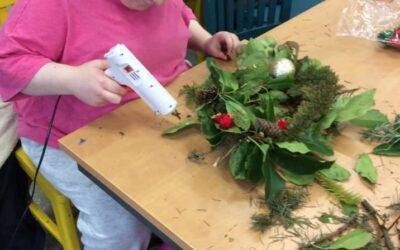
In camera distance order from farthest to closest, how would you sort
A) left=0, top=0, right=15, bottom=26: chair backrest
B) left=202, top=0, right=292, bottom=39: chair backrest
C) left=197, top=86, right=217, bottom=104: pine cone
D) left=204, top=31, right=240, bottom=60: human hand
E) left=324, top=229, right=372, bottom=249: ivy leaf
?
left=202, top=0, right=292, bottom=39: chair backrest < left=0, top=0, right=15, bottom=26: chair backrest < left=204, top=31, right=240, bottom=60: human hand < left=197, top=86, right=217, bottom=104: pine cone < left=324, top=229, right=372, bottom=249: ivy leaf

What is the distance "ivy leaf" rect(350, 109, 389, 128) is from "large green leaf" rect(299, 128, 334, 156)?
0.09 meters

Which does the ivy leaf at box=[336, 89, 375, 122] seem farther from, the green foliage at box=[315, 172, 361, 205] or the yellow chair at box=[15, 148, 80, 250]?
the yellow chair at box=[15, 148, 80, 250]

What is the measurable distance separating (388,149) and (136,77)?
14.5 inches

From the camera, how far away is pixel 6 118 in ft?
3.12

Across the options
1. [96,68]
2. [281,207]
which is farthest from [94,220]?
[281,207]

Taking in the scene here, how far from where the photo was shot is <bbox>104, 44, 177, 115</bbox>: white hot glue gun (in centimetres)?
63

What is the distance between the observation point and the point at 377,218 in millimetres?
552

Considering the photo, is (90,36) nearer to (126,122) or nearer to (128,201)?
(126,122)

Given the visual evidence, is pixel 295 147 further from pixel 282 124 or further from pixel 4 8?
pixel 4 8

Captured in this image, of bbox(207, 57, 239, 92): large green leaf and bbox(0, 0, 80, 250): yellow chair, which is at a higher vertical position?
bbox(207, 57, 239, 92): large green leaf

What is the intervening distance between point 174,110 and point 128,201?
0.19 metres

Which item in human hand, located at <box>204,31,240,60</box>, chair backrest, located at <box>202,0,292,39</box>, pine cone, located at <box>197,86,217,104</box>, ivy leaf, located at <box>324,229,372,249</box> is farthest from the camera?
chair backrest, located at <box>202,0,292,39</box>

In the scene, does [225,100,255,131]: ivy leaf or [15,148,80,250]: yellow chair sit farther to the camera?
[15,148,80,250]: yellow chair

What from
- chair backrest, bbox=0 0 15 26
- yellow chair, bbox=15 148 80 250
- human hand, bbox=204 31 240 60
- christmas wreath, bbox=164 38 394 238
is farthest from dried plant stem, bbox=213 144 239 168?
chair backrest, bbox=0 0 15 26
